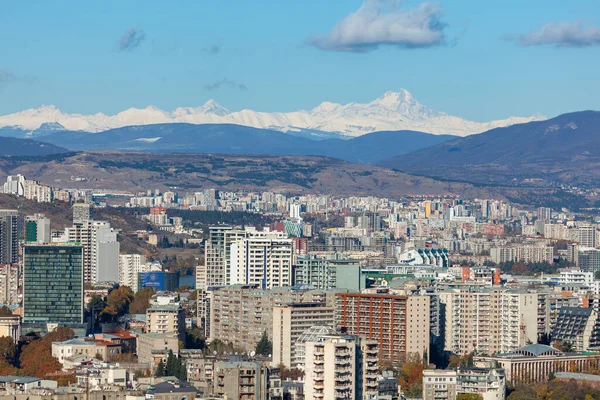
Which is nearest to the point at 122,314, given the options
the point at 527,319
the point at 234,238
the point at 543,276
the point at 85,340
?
the point at 234,238

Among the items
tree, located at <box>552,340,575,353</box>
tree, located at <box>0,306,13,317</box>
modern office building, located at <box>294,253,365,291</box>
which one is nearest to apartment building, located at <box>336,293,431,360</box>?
tree, located at <box>552,340,575,353</box>

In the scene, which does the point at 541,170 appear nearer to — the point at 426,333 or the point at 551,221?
the point at 551,221

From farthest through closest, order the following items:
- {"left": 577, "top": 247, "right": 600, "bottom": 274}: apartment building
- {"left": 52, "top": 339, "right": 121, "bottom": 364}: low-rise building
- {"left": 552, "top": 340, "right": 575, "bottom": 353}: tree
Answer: {"left": 577, "top": 247, "right": 600, "bottom": 274}: apartment building → {"left": 552, "top": 340, "right": 575, "bottom": 353}: tree → {"left": 52, "top": 339, "right": 121, "bottom": 364}: low-rise building

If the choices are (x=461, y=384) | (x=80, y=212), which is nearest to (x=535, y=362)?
(x=461, y=384)

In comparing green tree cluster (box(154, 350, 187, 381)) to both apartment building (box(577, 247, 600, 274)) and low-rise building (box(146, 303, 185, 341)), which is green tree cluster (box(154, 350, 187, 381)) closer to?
low-rise building (box(146, 303, 185, 341))

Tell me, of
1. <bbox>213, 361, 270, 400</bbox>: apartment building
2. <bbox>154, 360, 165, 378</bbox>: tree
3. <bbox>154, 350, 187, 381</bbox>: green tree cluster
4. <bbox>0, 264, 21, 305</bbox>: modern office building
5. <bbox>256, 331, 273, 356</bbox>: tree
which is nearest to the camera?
<bbox>213, 361, 270, 400</bbox>: apartment building
